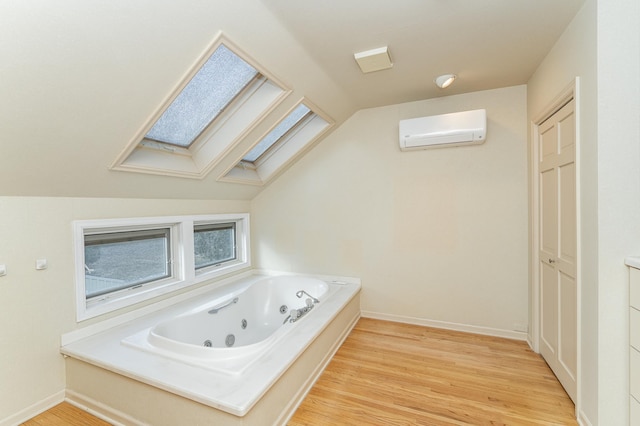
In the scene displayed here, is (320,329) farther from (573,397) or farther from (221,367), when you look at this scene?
(573,397)

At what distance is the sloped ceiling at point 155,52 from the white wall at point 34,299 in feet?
0.47

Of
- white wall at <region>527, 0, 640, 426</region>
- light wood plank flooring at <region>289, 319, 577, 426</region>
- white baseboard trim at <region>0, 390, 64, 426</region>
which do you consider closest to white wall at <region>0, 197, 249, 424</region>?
white baseboard trim at <region>0, 390, 64, 426</region>

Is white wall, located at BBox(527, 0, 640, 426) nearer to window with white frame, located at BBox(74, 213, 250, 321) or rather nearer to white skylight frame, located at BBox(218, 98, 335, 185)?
white skylight frame, located at BBox(218, 98, 335, 185)

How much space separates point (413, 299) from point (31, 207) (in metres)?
3.18

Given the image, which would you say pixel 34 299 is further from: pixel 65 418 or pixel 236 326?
pixel 236 326

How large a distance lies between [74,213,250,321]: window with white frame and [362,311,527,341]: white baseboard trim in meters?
1.78

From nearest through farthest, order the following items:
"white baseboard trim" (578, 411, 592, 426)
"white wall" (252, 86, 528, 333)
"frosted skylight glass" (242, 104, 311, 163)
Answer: "white baseboard trim" (578, 411, 592, 426)
"white wall" (252, 86, 528, 333)
"frosted skylight glass" (242, 104, 311, 163)

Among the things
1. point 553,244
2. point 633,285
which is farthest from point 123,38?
point 553,244

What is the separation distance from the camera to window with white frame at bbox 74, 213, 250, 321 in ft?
6.89

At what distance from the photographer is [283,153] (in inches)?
128

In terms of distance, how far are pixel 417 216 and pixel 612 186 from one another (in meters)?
1.62

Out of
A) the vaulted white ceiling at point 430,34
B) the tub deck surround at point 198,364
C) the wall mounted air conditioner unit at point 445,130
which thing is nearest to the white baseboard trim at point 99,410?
the tub deck surround at point 198,364

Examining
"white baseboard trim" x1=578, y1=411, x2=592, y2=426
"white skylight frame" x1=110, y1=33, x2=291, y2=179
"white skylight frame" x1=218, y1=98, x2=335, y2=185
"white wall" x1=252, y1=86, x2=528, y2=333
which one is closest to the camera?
"white baseboard trim" x1=578, y1=411, x2=592, y2=426

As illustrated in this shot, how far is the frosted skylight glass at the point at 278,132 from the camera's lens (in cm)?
291
